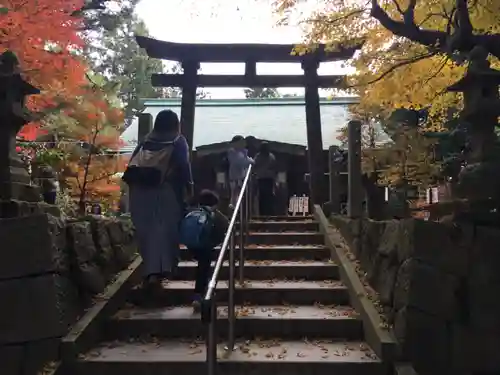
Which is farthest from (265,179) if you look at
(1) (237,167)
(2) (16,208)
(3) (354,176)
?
(2) (16,208)

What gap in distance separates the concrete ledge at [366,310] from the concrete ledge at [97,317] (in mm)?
2335

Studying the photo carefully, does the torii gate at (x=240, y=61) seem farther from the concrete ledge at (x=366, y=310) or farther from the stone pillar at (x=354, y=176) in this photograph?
the concrete ledge at (x=366, y=310)

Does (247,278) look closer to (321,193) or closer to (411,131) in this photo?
(321,193)

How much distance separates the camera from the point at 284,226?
8180 millimetres

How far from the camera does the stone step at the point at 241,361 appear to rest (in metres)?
4.08

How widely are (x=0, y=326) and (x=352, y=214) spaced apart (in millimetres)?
4476

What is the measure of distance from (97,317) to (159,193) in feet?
4.20

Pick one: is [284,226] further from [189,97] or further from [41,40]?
[41,40]

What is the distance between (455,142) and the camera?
10.8 metres

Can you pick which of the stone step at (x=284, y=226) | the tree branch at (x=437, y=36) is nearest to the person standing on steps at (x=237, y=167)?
the stone step at (x=284, y=226)

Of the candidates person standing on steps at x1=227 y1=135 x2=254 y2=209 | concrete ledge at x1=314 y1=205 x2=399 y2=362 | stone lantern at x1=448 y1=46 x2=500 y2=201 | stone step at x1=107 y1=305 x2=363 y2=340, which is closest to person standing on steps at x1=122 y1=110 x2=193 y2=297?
stone step at x1=107 y1=305 x2=363 y2=340

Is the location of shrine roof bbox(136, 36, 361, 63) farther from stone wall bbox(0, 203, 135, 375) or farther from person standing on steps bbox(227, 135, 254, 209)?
stone wall bbox(0, 203, 135, 375)

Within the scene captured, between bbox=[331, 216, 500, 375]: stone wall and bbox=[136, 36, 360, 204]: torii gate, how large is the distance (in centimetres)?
623

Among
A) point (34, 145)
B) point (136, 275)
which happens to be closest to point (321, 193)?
point (136, 275)
